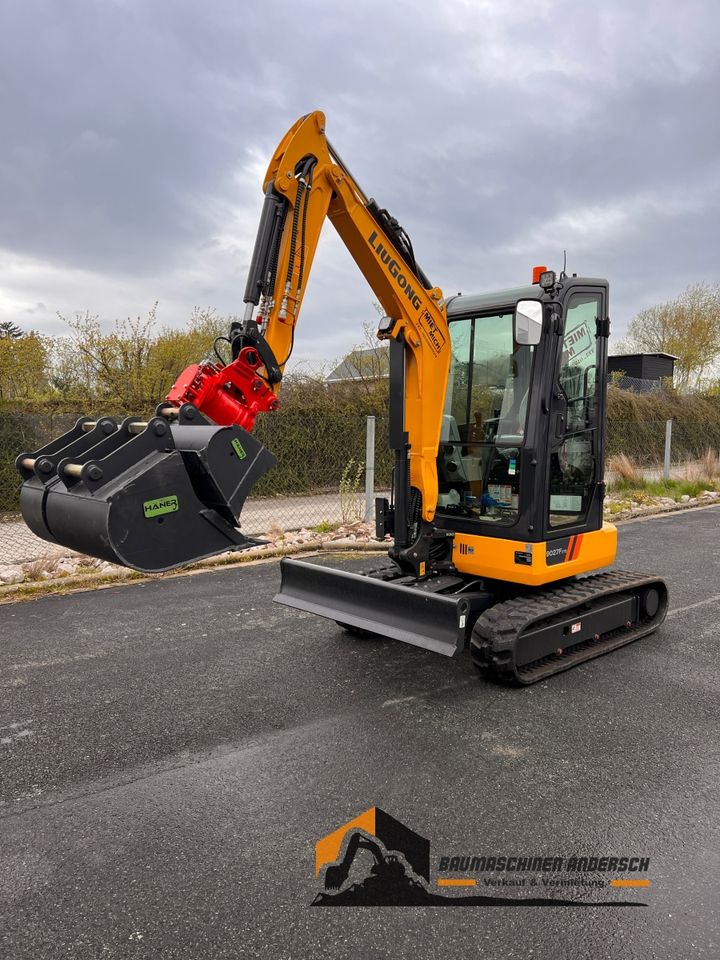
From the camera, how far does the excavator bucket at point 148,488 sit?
3.09 metres

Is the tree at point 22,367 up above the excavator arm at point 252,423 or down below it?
above

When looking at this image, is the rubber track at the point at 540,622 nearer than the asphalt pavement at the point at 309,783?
No

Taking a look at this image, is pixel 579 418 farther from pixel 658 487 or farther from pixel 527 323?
pixel 658 487

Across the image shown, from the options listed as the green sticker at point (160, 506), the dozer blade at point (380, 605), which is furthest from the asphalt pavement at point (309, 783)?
the green sticker at point (160, 506)

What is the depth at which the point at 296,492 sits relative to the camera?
12594mm

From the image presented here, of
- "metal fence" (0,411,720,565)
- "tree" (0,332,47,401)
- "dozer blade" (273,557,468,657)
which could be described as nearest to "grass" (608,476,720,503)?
"metal fence" (0,411,720,565)

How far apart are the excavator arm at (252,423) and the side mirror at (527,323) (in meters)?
0.63

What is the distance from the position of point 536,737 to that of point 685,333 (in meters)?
37.7

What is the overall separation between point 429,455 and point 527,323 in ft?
3.61

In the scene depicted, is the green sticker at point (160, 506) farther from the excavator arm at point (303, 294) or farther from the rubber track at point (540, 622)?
the rubber track at point (540, 622)

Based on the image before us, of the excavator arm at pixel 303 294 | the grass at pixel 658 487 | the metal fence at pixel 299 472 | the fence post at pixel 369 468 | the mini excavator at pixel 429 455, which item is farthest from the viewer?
the grass at pixel 658 487

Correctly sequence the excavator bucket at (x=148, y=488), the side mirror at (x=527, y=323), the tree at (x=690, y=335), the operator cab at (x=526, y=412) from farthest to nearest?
1. the tree at (x=690, y=335)
2. the operator cab at (x=526, y=412)
3. the side mirror at (x=527, y=323)
4. the excavator bucket at (x=148, y=488)

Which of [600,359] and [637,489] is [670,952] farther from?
[637,489]

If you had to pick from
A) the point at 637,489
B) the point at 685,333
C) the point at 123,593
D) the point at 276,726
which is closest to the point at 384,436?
the point at 637,489
